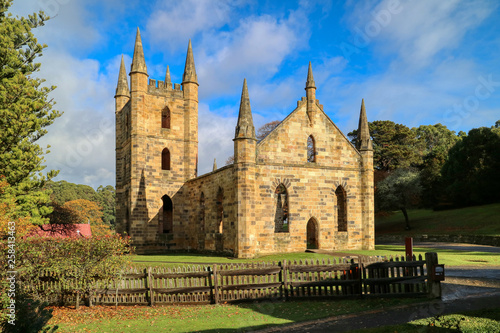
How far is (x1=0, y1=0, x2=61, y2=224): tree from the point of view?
2327 centimetres

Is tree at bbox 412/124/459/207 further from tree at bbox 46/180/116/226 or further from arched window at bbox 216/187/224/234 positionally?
tree at bbox 46/180/116/226

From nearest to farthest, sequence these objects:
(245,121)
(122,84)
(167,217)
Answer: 1. (245,121)
2. (167,217)
3. (122,84)

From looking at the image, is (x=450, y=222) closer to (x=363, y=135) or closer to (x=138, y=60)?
(x=363, y=135)

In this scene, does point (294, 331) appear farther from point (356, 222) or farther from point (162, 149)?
point (162, 149)

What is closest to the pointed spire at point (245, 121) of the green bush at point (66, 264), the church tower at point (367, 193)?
the church tower at point (367, 193)

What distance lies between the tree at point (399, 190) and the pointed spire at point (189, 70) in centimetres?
2854

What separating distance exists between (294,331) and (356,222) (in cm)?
2041

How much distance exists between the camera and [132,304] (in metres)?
14.9

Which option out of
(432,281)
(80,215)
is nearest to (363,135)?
(432,281)

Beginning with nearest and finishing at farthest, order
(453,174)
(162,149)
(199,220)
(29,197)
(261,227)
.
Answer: (29,197), (261,227), (199,220), (162,149), (453,174)

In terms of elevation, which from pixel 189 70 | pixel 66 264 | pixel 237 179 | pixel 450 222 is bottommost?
pixel 450 222

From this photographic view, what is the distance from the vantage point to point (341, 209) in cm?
3089

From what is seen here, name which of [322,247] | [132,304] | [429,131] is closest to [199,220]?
[322,247]

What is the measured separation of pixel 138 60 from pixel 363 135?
2119 cm
